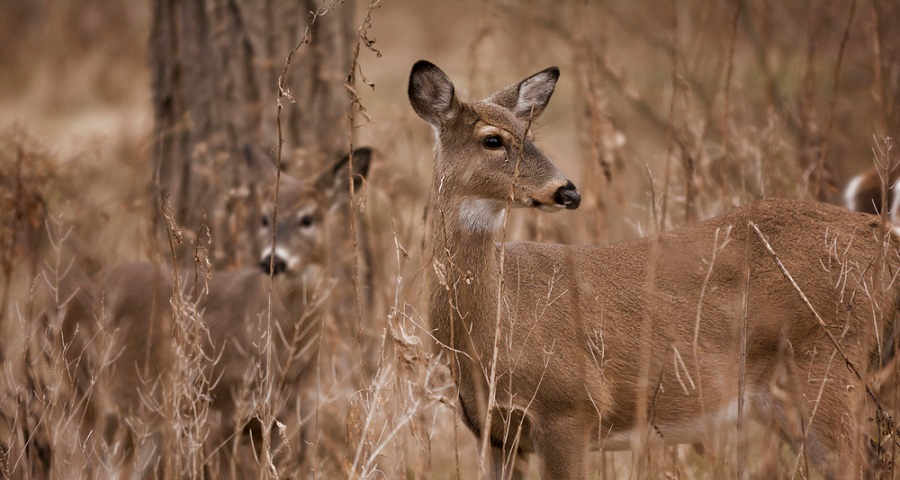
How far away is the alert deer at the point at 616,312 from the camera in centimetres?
382

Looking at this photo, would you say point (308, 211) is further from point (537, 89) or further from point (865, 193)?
point (865, 193)

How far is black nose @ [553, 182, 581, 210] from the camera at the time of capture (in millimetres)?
3774

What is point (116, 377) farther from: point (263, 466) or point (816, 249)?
point (816, 249)

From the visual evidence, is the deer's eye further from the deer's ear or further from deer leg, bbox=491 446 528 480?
deer leg, bbox=491 446 528 480

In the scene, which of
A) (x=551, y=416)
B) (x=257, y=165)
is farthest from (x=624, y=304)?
(x=257, y=165)

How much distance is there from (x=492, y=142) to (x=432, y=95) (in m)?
0.32

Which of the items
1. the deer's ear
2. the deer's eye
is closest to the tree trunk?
the deer's ear

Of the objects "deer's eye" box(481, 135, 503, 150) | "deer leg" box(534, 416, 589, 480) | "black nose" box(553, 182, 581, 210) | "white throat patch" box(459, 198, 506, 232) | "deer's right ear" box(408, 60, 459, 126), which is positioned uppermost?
"deer's right ear" box(408, 60, 459, 126)

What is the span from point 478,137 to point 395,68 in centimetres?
1022

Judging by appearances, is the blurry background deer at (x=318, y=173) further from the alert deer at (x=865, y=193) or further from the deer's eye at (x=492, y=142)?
the deer's eye at (x=492, y=142)

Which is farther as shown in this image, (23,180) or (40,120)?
(40,120)

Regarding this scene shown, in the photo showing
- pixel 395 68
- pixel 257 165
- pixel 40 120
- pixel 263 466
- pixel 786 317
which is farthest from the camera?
pixel 395 68

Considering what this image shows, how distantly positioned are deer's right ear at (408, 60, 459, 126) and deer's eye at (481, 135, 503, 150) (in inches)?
7.7

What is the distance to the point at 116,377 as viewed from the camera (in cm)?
558
